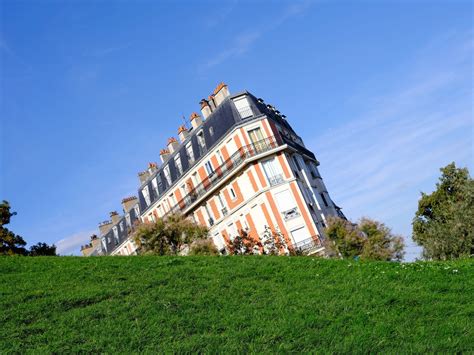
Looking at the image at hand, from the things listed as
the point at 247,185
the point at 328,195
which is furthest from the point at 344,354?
the point at 328,195

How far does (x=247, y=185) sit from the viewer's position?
1796 inches

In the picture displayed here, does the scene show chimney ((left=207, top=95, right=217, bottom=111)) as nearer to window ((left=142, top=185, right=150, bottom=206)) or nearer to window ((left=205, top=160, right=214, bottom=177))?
window ((left=205, top=160, right=214, bottom=177))

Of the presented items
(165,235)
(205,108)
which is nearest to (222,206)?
(205,108)

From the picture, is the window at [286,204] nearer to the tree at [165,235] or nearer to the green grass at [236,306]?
the tree at [165,235]

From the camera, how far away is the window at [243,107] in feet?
152

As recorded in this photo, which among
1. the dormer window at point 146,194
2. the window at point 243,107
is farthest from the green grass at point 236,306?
the dormer window at point 146,194

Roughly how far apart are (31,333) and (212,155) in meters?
38.5

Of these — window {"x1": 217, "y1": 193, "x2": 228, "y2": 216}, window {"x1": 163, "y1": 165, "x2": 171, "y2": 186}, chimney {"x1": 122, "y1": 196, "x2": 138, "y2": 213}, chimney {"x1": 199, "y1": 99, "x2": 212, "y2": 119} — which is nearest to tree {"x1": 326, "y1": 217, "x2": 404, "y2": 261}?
window {"x1": 217, "y1": 193, "x2": 228, "y2": 216}

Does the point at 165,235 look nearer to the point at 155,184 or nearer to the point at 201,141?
A: the point at 201,141

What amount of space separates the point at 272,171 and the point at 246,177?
92.4 inches

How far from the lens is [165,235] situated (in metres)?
34.2

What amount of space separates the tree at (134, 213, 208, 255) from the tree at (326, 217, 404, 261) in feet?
31.4

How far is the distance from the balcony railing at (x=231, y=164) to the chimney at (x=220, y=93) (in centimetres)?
660

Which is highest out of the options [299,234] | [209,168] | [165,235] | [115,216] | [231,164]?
[115,216]
